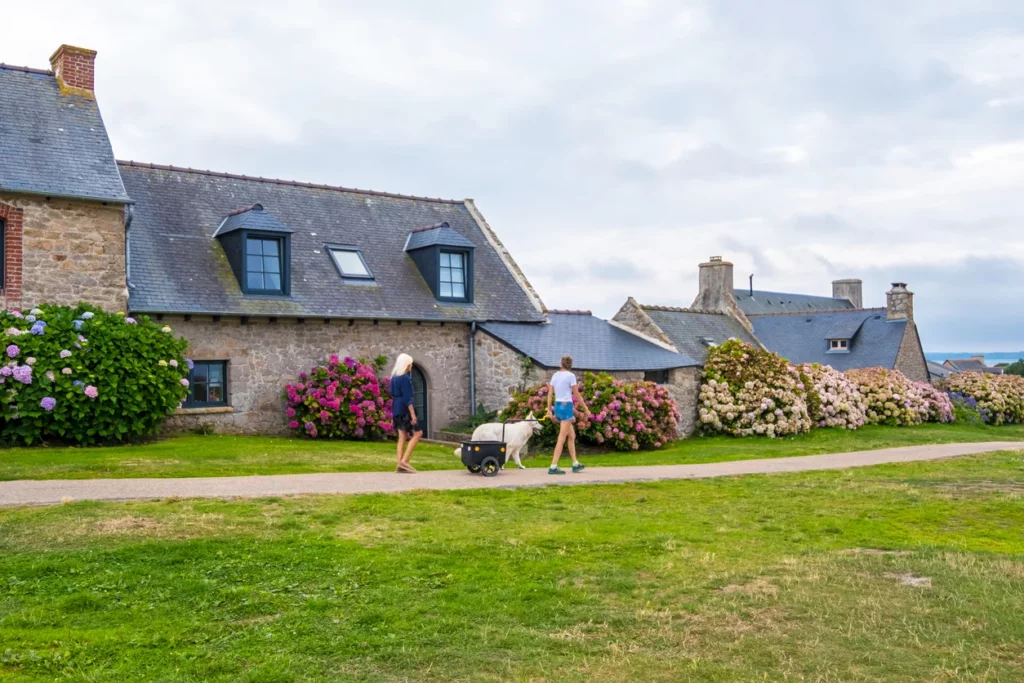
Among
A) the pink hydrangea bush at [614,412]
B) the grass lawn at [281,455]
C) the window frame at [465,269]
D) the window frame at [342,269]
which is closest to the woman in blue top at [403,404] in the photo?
the grass lawn at [281,455]

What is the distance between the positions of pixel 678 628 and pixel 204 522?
456 centimetres

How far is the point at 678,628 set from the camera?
5715 millimetres

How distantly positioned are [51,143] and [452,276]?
9.12 meters

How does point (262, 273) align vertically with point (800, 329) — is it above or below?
above

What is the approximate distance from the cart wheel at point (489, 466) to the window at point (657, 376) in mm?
10245

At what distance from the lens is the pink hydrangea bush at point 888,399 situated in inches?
1041

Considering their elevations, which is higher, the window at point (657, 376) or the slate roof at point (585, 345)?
the slate roof at point (585, 345)

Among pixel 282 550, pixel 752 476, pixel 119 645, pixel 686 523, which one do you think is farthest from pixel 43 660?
pixel 752 476

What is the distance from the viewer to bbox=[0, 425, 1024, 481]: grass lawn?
1220cm

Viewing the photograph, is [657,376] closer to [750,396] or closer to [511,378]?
[750,396]

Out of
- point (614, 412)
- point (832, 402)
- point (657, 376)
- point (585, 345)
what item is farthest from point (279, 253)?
point (832, 402)

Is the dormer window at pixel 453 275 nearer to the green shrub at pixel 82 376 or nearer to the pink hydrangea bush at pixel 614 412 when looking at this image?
the pink hydrangea bush at pixel 614 412

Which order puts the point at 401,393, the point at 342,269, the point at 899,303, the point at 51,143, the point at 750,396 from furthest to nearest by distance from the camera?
the point at 899,303 < the point at 750,396 < the point at 342,269 < the point at 51,143 < the point at 401,393

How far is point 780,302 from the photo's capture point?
60.2 metres
